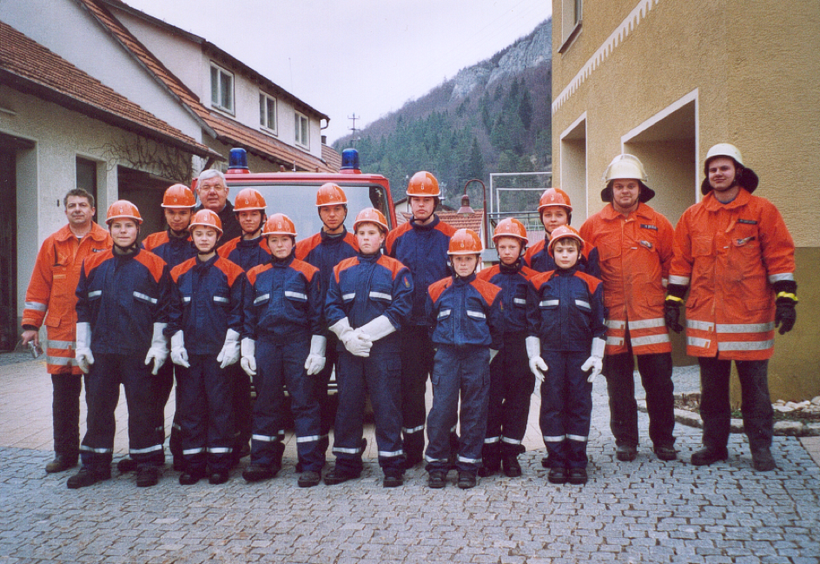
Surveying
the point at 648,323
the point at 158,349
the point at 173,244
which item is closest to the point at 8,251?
the point at 173,244

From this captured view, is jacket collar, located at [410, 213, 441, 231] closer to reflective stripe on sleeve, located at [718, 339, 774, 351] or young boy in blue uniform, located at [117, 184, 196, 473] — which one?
young boy in blue uniform, located at [117, 184, 196, 473]

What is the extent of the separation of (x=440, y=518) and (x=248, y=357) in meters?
1.70

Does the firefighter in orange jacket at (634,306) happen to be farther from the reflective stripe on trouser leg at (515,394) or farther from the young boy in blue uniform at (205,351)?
the young boy in blue uniform at (205,351)

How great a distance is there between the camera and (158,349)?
4.50m

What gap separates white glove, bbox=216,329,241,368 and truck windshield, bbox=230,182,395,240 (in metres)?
1.71

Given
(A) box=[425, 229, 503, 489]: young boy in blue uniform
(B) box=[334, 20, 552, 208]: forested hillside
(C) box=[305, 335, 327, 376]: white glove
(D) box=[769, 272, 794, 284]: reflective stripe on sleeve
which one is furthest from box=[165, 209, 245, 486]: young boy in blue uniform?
(B) box=[334, 20, 552, 208]: forested hillside

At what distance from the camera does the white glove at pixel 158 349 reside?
4.48 meters

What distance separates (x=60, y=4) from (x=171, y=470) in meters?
10.3

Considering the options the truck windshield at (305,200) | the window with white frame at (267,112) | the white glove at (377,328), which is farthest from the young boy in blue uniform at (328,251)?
the window with white frame at (267,112)

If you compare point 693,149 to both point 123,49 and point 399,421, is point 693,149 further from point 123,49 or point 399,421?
point 123,49

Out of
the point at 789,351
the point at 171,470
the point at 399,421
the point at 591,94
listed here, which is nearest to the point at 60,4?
the point at 591,94

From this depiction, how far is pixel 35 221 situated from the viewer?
31.9 ft

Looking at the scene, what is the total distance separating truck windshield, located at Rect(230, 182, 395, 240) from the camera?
20.0 feet

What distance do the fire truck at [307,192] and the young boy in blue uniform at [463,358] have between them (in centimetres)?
194
